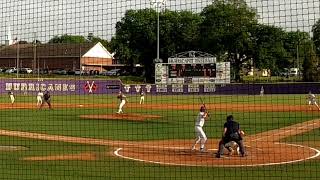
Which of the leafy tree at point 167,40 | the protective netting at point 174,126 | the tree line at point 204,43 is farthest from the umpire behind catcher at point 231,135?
the leafy tree at point 167,40

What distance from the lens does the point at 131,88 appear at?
56531 mm

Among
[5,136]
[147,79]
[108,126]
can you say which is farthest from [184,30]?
[5,136]

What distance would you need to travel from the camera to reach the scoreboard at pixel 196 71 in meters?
45.0

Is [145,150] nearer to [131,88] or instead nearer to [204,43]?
[131,88]

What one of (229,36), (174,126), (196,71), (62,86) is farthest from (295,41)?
A: (62,86)

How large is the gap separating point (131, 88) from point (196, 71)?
1335cm

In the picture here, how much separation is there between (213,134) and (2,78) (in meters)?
35.3

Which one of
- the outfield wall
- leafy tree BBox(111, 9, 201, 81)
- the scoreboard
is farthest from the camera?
leafy tree BBox(111, 9, 201, 81)

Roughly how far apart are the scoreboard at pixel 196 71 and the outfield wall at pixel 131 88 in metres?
4.28

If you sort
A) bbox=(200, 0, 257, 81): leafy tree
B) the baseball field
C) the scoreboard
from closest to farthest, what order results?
the baseball field
bbox=(200, 0, 257, 81): leafy tree
the scoreboard

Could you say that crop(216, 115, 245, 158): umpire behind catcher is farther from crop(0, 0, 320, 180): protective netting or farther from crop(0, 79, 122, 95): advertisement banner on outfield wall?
crop(0, 79, 122, 95): advertisement banner on outfield wall

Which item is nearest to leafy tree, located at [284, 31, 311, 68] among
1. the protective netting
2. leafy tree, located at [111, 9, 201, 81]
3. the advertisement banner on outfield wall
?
the protective netting

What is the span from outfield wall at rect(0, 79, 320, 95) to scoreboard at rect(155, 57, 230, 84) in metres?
4.28

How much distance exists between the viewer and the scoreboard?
45031mm
